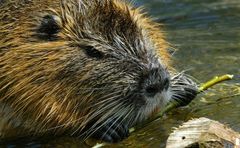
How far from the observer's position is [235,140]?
3586 mm

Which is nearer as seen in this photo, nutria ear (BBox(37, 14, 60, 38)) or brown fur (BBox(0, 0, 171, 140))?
brown fur (BBox(0, 0, 171, 140))

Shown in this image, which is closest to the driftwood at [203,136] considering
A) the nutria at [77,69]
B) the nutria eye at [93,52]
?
the nutria at [77,69]

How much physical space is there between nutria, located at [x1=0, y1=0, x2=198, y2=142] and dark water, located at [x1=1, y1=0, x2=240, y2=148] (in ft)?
0.76

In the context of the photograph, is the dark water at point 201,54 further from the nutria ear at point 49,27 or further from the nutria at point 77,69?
the nutria ear at point 49,27


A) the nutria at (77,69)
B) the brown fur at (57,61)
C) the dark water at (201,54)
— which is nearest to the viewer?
the nutria at (77,69)

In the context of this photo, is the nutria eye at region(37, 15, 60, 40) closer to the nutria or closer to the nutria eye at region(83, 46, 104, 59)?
the nutria

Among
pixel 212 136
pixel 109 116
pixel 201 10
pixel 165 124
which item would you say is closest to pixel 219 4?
pixel 201 10

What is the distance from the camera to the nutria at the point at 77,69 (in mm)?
4133

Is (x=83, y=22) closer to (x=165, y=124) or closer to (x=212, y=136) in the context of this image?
(x=165, y=124)

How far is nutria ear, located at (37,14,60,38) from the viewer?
175 inches

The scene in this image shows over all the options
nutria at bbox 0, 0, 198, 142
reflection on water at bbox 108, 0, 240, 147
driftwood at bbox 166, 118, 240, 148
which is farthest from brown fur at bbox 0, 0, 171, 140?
driftwood at bbox 166, 118, 240, 148

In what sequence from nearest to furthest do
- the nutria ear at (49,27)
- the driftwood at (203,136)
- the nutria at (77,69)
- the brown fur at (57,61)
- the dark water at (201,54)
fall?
the driftwood at (203,136) → the nutria at (77,69) → the brown fur at (57,61) → the nutria ear at (49,27) → the dark water at (201,54)

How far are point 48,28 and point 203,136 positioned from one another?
4.63 feet

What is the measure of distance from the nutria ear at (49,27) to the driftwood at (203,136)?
122 cm
